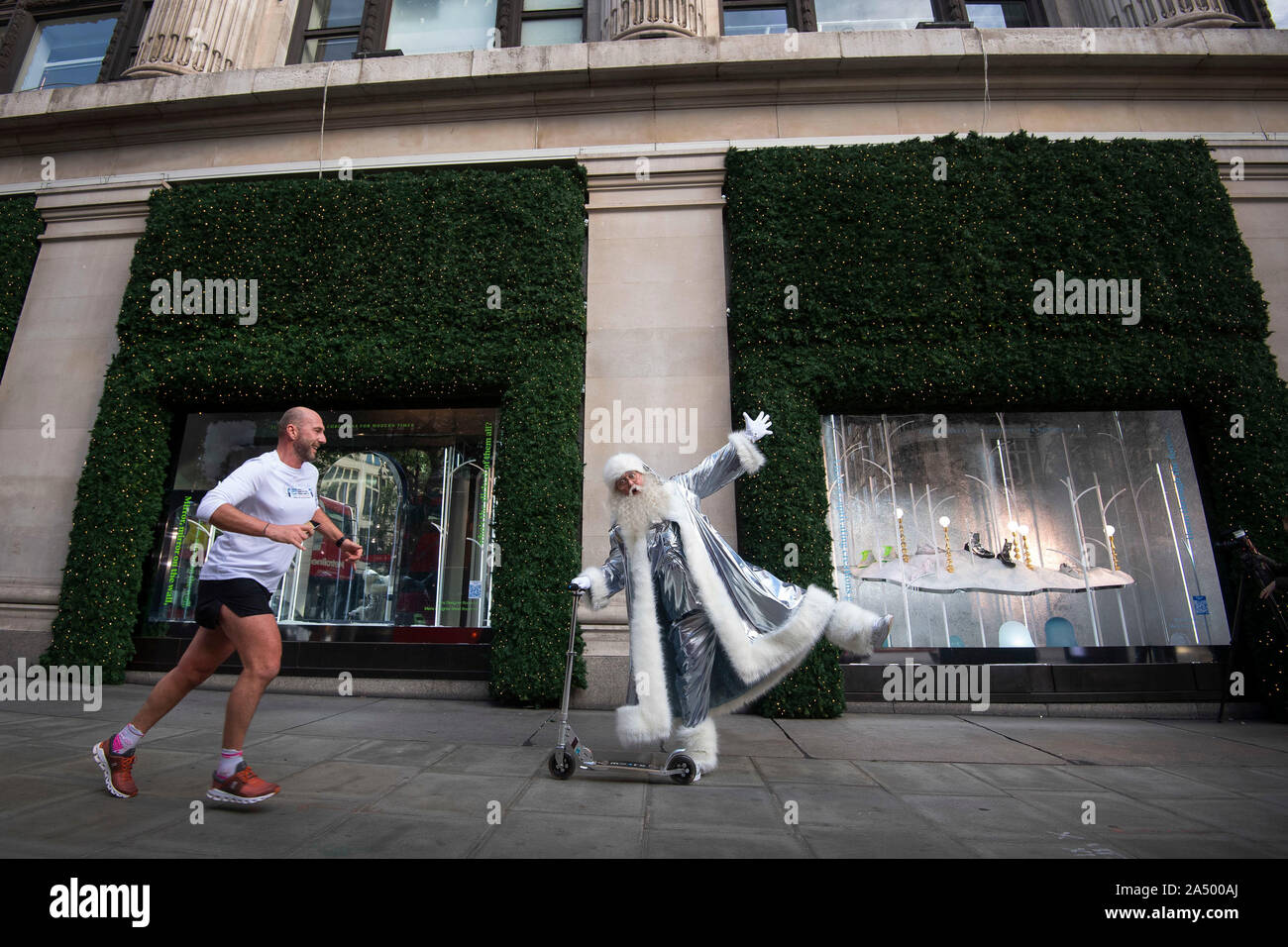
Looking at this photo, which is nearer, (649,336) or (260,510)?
(260,510)

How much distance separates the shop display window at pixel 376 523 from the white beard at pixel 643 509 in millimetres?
3927

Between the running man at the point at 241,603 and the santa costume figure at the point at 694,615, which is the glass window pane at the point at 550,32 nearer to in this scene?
the santa costume figure at the point at 694,615

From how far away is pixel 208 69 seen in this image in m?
9.60

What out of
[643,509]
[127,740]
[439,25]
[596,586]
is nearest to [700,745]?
[596,586]

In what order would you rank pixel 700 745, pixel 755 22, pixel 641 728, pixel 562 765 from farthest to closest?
1. pixel 755 22
2. pixel 700 745
3. pixel 641 728
4. pixel 562 765

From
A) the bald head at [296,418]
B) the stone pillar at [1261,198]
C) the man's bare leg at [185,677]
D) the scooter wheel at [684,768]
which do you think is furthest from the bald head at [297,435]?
the stone pillar at [1261,198]

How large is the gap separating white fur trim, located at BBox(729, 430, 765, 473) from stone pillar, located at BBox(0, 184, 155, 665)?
901 cm

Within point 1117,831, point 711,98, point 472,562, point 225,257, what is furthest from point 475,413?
point 1117,831

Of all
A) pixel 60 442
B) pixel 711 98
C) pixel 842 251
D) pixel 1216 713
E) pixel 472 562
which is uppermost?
pixel 711 98

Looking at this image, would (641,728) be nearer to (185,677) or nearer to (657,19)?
(185,677)

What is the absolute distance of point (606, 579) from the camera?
173 inches

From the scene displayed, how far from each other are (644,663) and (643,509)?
1028mm

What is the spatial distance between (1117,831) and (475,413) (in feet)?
24.1
